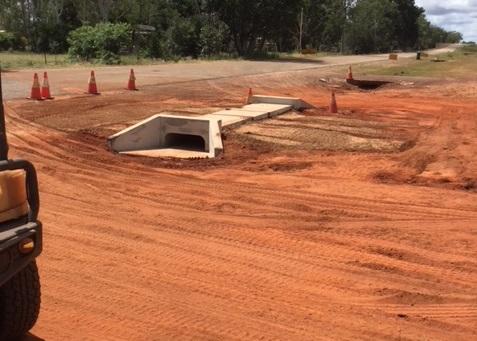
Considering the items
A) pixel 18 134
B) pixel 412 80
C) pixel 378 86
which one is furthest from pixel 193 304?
pixel 412 80

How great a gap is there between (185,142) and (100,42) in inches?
1128

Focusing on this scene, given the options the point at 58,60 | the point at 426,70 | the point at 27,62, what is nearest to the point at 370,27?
the point at 426,70

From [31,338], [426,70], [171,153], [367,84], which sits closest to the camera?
[31,338]

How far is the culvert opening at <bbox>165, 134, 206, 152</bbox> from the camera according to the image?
1186 centimetres

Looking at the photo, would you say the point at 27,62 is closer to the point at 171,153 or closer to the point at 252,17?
the point at 252,17

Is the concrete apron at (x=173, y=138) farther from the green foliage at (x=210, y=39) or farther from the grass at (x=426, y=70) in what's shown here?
the green foliage at (x=210, y=39)

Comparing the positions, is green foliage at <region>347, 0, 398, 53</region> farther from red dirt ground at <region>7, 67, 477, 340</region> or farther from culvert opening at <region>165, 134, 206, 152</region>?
red dirt ground at <region>7, 67, 477, 340</region>

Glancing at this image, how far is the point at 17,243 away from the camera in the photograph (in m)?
3.26

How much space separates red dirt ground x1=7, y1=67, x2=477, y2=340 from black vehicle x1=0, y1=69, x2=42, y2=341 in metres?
0.42

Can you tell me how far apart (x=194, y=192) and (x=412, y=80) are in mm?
23187

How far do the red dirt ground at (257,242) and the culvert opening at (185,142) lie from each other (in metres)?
0.64

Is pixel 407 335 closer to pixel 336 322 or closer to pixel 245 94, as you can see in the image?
pixel 336 322

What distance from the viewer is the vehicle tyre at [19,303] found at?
3664 mm

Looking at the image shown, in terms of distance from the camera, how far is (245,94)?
21.0 meters
